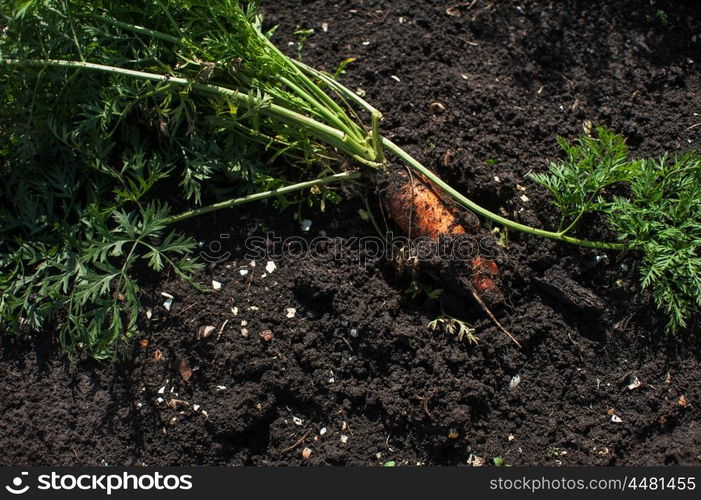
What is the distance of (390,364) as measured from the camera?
2.58 metres

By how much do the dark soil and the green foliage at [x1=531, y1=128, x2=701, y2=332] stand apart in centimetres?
12

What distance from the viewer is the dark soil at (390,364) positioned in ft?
8.23

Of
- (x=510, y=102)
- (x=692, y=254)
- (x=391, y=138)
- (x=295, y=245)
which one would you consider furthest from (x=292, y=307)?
(x=692, y=254)

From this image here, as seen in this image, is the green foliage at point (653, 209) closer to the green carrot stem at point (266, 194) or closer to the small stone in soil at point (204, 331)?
the green carrot stem at point (266, 194)

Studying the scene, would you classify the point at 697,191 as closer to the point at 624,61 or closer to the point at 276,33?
the point at 624,61

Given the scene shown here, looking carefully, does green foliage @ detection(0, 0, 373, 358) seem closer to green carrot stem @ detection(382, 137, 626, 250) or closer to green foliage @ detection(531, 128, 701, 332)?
green carrot stem @ detection(382, 137, 626, 250)

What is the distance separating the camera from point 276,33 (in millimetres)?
3189

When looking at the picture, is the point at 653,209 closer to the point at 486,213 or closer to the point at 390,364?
the point at 486,213

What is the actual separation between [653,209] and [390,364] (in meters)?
1.15

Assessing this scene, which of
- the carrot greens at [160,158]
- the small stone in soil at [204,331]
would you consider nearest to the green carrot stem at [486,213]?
the carrot greens at [160,158]

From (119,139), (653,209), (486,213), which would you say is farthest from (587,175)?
(119,139)

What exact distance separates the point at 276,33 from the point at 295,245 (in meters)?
1.10

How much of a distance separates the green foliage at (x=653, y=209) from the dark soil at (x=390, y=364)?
12 centimetres

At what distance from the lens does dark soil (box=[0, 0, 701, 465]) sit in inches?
98.8
